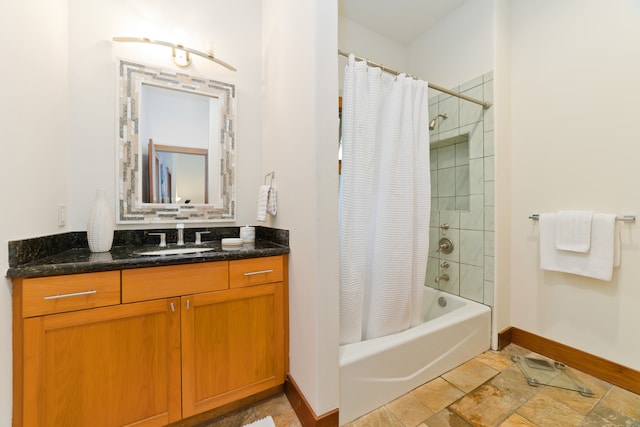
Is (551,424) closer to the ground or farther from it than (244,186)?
closer to the ground

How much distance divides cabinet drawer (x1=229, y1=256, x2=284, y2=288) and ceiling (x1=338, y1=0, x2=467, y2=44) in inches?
86.0

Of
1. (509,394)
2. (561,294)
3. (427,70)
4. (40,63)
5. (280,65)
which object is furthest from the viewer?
(427,70)

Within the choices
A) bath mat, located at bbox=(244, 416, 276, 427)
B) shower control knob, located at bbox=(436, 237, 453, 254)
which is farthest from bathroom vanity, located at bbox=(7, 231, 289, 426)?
shower control knob, located at bbox=(436, 237, 453, 254)

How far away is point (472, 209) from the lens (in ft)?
6.49

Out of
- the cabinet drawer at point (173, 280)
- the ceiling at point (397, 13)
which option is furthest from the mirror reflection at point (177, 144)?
the ceiling at point (397, 13)

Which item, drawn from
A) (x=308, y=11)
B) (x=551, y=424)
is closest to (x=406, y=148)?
(x=308, y=11)

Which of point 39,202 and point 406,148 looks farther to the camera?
point 406,148

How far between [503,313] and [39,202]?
2.95m

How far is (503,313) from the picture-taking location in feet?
6.09

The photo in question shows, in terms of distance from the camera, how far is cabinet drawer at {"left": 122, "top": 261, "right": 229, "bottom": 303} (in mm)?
1061

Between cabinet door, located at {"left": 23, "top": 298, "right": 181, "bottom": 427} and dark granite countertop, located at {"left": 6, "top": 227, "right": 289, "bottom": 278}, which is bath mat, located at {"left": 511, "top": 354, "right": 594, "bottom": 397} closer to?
dark granite countertop, located at {"left": 6, "top": 227, "right": 289, "bottom": 278}

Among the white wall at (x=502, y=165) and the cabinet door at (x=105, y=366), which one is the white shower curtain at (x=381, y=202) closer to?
the white wall at (x=502, y=165)

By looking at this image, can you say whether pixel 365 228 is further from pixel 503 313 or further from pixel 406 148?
pixel 503 313

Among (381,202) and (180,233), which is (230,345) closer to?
(180,233)
